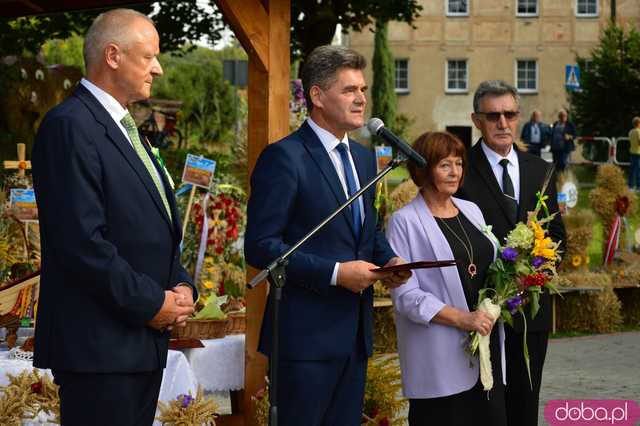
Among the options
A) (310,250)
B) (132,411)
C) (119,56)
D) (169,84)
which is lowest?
(132,411)

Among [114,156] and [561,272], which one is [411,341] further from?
[561,272]

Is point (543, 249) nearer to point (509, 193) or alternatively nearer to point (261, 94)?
point (509, 193)

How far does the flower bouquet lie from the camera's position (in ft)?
16.7

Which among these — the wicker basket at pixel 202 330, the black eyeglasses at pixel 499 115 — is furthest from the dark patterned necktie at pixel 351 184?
the wicker basket at pixel 202 330

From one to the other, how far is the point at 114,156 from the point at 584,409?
13.3ft

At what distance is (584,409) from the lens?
6.93 m

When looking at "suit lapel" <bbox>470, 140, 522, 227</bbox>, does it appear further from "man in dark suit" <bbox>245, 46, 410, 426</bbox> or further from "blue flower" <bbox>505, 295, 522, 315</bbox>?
"man in dark suit" <bbox>245, 46, 410, 426</bbox>

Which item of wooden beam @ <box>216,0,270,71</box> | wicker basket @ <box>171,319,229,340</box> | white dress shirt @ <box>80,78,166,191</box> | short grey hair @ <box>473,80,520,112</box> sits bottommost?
wicker basket @ <box>171,319,229,340</box>

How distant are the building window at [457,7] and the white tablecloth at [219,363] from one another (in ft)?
141

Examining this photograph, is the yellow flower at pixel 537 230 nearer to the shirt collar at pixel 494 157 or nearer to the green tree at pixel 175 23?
the shirt collar at pixel 494 157

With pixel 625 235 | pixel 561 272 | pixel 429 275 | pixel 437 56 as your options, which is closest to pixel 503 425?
pixel 429 275

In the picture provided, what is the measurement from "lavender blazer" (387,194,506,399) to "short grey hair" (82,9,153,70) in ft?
5.88

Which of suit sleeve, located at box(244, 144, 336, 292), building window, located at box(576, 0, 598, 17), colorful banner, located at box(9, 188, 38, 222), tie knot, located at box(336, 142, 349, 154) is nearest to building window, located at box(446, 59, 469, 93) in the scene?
building window, located at box(576, 0, 598, 17)

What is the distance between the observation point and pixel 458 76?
4853cm
